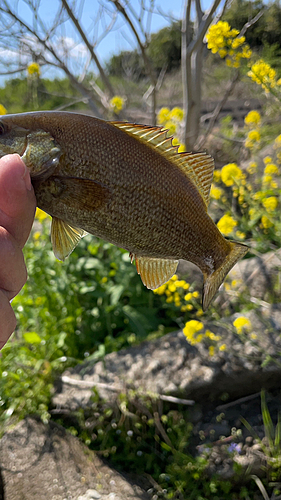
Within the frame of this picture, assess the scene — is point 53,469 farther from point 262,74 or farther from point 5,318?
point 262,74

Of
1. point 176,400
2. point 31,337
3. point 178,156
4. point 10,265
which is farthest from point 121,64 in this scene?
point 10,265

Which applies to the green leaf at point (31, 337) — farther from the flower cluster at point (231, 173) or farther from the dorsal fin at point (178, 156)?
the dorsal fin at point (178, 156)

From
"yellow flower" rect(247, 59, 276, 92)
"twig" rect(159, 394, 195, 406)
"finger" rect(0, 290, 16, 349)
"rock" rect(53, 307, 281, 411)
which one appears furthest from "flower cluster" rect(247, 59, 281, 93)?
"twig" rect(159, 394, 195, 406)

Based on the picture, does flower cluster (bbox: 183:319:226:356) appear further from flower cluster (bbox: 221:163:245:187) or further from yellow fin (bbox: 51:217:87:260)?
yellow fin (bbox: 51:217:87:260)

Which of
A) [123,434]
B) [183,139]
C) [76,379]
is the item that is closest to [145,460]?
[123,434]

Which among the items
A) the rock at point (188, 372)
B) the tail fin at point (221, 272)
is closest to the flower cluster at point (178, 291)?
the rock at point (188, 372)

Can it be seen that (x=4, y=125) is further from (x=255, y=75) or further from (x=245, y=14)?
(x=245, y=14)
